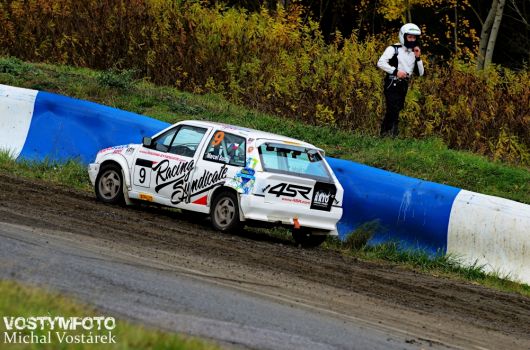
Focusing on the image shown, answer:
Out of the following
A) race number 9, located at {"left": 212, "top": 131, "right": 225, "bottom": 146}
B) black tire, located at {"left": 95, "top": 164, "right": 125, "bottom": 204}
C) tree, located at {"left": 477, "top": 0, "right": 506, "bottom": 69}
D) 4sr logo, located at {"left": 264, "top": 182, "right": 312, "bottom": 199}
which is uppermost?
tree, located at {"left": 477, "top": 0, "right": 506, "bottom": 69}

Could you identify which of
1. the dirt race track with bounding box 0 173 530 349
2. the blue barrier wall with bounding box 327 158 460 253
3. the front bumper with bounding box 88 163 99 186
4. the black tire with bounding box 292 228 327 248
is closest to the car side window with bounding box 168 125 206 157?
the dirt race track with bounding box 0 173 530 349

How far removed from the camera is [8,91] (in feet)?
60.6

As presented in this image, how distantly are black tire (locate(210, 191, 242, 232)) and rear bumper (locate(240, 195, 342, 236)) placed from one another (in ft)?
0.62

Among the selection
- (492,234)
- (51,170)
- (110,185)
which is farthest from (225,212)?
(51,170)

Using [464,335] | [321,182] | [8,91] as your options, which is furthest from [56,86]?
[464,335]

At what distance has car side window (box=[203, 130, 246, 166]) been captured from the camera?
46.9 feet

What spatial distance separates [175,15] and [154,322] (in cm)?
1820

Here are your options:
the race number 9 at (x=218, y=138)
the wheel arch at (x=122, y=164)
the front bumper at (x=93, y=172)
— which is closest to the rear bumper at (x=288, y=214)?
the race number 9 at (x=218, y=138)

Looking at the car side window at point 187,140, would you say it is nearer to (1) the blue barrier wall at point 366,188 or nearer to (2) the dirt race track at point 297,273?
(2) the dirt race track at point 297,273

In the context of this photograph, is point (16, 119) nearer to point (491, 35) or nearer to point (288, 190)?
point (288, 190)

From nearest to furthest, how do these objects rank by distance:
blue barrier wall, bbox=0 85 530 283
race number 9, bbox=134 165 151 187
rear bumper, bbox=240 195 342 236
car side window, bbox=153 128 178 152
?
blue barrier wall, bbox=0 85 530 283
rear bumper, bbox=240 195 342 236
race number 9, bbox=134 165 151 187
car side window, bbox=153 128 178 152

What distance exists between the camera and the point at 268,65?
23.0 m

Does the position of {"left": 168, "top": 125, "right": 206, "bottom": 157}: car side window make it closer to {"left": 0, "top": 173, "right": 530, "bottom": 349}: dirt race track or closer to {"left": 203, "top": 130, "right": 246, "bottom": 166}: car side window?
{"left": 203, "top": 130, "right": 246, "bottom": 166}: car side window

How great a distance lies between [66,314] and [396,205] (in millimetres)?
8306
